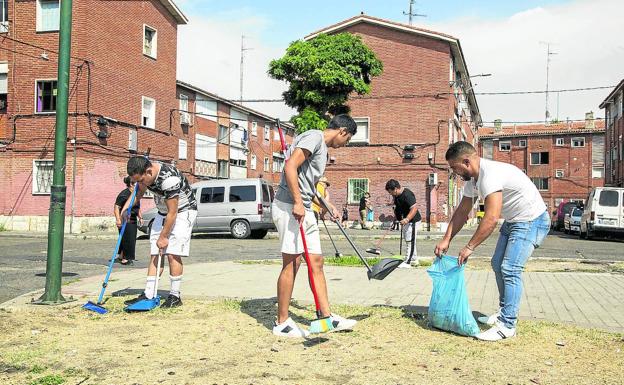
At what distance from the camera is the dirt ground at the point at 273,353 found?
3756mm

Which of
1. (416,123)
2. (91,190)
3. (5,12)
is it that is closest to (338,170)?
(416,123)

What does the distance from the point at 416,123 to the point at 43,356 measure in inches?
1114

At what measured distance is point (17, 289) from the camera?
764 cm

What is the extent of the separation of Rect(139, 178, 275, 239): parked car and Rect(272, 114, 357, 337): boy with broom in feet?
48.6

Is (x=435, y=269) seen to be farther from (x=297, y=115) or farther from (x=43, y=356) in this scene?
(x=297, y=115)

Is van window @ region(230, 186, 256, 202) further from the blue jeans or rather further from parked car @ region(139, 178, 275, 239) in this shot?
the blue jeans

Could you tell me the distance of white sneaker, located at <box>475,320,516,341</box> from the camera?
15.4 feet

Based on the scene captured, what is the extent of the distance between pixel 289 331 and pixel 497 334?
171cm

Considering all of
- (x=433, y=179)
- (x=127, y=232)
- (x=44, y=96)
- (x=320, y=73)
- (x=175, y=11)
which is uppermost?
(x=175, y=11)

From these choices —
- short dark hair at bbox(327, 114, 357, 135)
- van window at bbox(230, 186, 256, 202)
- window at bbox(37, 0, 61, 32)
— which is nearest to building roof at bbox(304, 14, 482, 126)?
window at bbox(37, 0, 61, 32)

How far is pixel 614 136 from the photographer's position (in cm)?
4603


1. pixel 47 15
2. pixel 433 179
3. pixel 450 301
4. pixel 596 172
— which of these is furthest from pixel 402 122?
pixel 596 172

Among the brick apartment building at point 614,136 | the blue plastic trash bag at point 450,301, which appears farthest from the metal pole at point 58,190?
the brick apartment building at point 614,136

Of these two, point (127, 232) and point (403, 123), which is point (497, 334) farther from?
point (403, 123)
